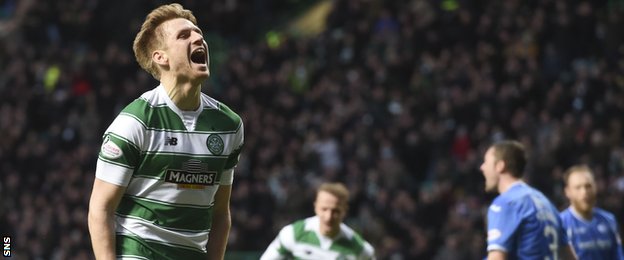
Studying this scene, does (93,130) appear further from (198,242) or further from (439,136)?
(198,242)

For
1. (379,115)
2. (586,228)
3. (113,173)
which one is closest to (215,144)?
(113,173)

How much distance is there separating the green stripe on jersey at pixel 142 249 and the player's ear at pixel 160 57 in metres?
0.78

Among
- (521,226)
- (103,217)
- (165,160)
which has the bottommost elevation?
(103,217)

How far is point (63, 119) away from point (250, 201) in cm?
451

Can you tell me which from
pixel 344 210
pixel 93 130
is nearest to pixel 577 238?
pixel 344 210

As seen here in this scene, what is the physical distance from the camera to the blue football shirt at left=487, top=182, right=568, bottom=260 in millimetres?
7285

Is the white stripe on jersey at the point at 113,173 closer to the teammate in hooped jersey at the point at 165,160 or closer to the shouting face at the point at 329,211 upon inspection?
the teammate in hooped jersey at the point at 165,160

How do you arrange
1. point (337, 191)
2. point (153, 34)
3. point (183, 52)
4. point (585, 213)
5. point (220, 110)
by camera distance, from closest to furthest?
point (183, 52), point (153, 34), point (220, 110), point (337, 191), point (585, 213)

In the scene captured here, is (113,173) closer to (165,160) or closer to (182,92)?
(165,160)

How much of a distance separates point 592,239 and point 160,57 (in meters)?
5.82

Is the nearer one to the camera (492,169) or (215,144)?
(215,144)

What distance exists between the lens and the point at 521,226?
24.0 feet

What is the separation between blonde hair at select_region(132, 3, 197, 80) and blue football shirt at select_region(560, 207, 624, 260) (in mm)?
5605

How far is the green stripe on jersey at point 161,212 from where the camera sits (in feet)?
15.9
